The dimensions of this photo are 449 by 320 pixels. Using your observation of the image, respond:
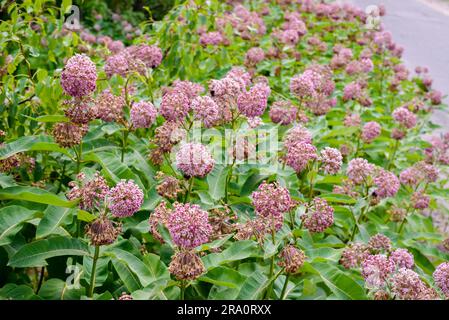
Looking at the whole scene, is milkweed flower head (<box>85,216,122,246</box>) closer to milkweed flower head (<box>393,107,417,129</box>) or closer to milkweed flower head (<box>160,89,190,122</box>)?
milkweed flower head (<box>160,89,190,122</box>)

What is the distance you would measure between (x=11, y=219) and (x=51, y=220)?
0.19 meters

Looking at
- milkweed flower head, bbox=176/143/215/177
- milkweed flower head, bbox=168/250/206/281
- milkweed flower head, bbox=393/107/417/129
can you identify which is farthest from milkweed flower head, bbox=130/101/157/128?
milkweed flower head, bbox=393/107/417/129

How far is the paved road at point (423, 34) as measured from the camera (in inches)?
305

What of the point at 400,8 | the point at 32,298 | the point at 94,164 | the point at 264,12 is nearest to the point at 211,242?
the point at 32,298

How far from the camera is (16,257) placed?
206 centimetres

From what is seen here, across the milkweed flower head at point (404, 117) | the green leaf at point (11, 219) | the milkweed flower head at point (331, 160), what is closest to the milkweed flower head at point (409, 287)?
the milkweed flower head at point (331, 160)

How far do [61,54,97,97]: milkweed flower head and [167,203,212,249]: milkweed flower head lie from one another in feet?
2.11

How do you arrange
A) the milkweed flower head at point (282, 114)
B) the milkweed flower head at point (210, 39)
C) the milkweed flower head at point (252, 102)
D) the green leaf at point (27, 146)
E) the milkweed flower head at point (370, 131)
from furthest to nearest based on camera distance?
the milkweed flower head at point (210, 39)
the milkweed flower head at point (370, 131)
the milkweed flower head at point (282, 114)
the milkweed flower head at point (252, 102)
the green leaf at point (27, 146)

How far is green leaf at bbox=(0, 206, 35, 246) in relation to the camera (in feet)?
7.13

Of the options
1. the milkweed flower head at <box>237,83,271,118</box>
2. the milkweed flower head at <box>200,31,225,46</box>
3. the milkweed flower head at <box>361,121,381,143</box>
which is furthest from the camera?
the milkweed flower head at <box>200,31,225,46</box>

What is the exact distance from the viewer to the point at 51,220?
2135 mm

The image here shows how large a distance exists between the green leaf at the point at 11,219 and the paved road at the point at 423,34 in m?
5.27

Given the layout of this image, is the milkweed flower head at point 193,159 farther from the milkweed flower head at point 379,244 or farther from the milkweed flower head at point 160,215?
the milkweed flower head at point 379,244

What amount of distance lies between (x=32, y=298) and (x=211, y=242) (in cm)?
70
